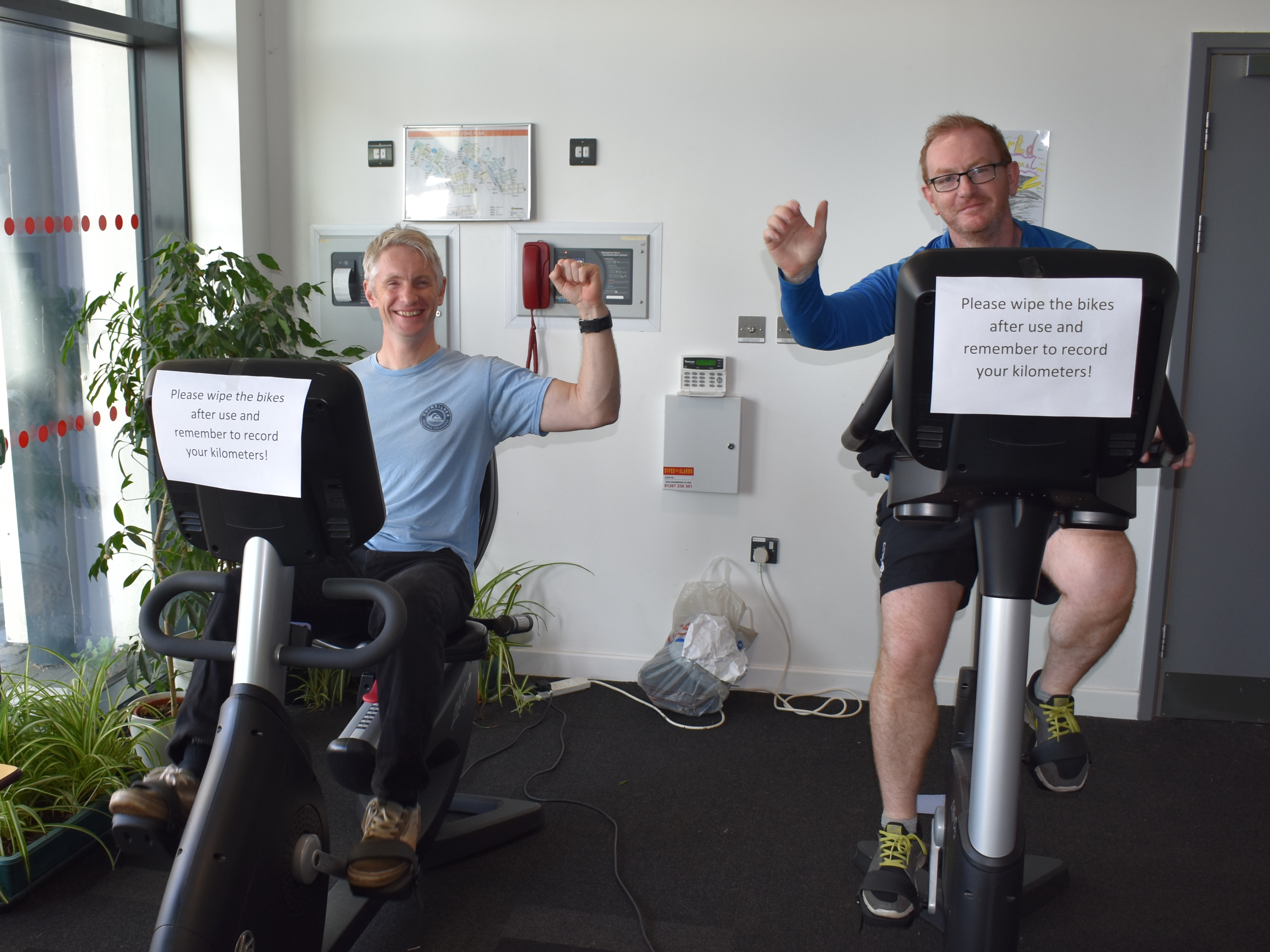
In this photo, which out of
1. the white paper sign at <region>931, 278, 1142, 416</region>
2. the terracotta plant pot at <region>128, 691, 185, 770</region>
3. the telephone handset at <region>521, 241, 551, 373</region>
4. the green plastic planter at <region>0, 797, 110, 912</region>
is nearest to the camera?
the white paper sign at <region>931, 278, 1142, 416</region>

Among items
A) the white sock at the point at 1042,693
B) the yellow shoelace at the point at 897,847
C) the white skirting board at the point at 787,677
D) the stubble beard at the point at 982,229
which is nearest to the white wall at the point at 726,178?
the white skirting board at the point at 787,677

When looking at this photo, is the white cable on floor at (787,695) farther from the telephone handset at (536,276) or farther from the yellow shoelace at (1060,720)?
the yellow shoelace at (1060,720)

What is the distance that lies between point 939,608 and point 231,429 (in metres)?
1.24

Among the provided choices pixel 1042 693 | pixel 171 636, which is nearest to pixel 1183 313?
pixel 1042 693

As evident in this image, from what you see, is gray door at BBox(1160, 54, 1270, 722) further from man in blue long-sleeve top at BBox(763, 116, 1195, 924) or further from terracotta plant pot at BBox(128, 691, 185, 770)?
terracotta plant pot at BBox(128, 691, 185, 770)

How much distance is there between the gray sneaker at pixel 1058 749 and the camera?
1658 mm

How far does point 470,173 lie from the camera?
9.84 feet

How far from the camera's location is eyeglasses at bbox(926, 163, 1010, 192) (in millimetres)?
1786

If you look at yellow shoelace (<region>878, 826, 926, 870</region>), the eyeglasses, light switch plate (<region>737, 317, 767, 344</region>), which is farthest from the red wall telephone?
yellow shoelace (<region>878, 826, 926, 870</region>)

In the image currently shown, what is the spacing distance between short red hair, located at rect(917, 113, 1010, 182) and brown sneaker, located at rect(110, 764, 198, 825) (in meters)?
1.78

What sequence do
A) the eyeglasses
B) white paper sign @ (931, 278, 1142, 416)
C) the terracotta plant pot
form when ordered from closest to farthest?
white paper sign @ (931, 278, 1142, 416) → the eyeglasses → the terracotta plant pot

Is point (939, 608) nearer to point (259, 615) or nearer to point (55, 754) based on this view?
point (259, 615)

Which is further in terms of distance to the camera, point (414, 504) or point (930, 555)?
point (414, 504)

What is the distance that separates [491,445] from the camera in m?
2.03
